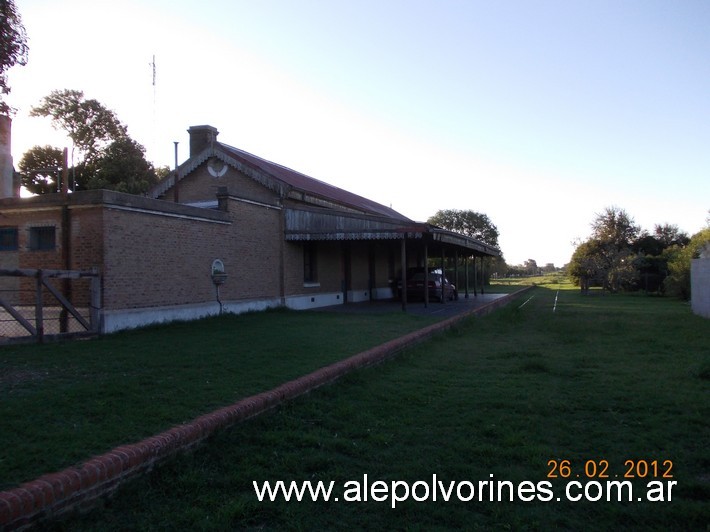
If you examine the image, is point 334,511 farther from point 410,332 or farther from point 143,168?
point 143,168

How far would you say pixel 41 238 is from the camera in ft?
37.8

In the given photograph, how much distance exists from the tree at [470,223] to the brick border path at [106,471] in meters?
71.5

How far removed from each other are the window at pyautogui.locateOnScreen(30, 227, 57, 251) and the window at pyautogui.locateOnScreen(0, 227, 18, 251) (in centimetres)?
58

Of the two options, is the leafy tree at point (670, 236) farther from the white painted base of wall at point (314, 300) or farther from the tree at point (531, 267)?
the tree at point (531, 267)

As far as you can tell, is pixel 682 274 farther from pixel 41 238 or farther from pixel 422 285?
pixel 41 238

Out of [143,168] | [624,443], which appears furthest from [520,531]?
[143,168]

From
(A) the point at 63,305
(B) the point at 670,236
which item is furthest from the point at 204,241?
(B) the point at 670,236

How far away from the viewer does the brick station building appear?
36.1 ft

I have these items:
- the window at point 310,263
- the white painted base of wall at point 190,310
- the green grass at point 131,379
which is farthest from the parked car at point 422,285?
the green grass at point 131,379

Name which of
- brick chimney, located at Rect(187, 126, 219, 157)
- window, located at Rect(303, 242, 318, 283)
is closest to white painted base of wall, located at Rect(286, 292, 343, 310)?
window, located at Rect(303, 242, 318, 283)

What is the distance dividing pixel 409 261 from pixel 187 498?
3107cm

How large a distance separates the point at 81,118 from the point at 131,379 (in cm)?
4389

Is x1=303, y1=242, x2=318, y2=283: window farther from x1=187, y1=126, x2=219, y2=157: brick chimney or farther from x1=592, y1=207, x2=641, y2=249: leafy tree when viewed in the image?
x1=592, y1=207, x2=641, y2=249: leafy tree

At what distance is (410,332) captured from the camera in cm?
1179
